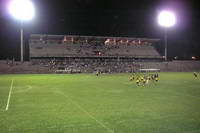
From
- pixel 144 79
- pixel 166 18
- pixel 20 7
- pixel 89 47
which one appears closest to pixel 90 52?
pixel 89 47

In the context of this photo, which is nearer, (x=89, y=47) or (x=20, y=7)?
(x=20, y=7)

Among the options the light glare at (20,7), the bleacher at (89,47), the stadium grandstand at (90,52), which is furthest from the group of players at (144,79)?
the bleacher at (89,47)

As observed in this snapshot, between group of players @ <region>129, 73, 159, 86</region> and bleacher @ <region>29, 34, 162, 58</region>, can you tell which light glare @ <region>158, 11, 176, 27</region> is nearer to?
bleacher @ <region>29, 34, 162, 58</region>

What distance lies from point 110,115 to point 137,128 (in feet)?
8.62

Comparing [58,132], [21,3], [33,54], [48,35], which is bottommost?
[58,132]

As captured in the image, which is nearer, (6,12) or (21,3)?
(21,3)

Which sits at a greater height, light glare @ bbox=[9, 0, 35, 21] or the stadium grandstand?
light glare @ bbox=[9, 0, 35, 21]

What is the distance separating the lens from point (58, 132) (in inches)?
382

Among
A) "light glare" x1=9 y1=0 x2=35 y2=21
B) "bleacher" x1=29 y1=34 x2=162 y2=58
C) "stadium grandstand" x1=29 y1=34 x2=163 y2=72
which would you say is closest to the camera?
"light glare" x1=9 y1=0 x2=35 y2=21

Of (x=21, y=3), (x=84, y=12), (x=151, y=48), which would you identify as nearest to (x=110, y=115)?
(x=21, y=3)

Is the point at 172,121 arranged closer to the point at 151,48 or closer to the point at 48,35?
the point at 48,35

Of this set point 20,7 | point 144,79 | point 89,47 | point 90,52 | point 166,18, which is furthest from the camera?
point 89,47

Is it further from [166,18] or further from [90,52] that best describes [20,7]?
[166,18]

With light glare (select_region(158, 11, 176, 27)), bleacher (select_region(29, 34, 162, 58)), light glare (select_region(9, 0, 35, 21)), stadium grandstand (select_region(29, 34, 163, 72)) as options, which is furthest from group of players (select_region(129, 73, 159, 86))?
bleacher (select_region(29, 34, 162, 58))
